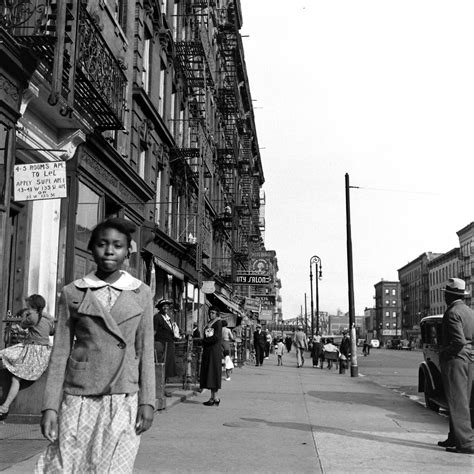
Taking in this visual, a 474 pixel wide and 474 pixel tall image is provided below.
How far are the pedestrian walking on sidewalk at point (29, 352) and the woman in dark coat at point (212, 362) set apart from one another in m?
3.88

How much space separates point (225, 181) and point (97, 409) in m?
38.0

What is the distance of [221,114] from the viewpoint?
39250 mm

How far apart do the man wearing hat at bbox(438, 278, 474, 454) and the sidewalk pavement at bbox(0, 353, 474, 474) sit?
0.23 metres

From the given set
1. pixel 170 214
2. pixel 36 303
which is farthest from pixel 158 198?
pixel 36 303

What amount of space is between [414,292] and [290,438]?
13195 cm

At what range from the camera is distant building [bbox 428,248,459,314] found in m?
108

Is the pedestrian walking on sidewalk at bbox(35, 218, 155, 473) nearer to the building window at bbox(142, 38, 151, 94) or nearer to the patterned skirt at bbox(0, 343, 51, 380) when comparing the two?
the patterned skirt at bbox(0, 343, 51, 380)

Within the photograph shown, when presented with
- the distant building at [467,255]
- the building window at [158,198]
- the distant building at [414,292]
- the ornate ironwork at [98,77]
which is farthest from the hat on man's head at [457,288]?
Result: the distant building at [414,292]

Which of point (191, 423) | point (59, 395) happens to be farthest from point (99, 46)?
point (59, 395)

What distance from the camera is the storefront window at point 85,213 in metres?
13.6

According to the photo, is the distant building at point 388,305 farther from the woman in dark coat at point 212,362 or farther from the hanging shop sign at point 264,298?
the woman in dark coat at point 212,362

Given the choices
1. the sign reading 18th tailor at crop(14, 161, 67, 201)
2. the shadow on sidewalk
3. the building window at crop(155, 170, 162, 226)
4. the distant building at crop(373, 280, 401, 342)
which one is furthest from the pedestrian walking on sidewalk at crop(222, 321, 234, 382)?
the distant building at crop(373, 280, 401, 342)

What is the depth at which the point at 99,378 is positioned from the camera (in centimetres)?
350

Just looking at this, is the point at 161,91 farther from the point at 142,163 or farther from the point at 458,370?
the point at 458,370
